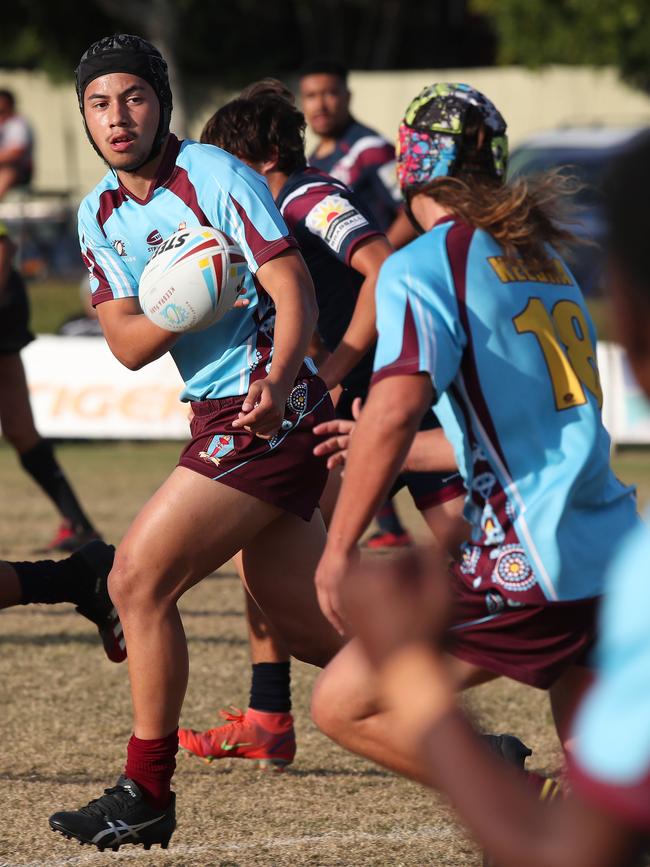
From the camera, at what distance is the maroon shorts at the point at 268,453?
3.83m

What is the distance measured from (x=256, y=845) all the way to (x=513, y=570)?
148cm

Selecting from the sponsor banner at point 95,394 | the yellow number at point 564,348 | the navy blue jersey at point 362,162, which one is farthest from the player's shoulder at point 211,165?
the sponsor banner at point 95,394

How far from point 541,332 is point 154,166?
1.43 meters

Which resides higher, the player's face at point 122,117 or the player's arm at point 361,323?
the player's face at point 122,117

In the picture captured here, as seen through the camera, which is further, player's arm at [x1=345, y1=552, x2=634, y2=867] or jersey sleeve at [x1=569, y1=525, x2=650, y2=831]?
player's arm at [x1=345, y1=552, x2=634, y2=867]

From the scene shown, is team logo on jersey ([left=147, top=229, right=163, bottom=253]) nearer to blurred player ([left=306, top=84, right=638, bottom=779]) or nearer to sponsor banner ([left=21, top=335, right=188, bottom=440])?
blurred player ([left=306, top=84, right=638, bottom=779])

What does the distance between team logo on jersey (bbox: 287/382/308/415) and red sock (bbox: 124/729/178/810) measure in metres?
0.95

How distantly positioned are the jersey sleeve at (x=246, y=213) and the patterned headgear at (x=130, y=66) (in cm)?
21

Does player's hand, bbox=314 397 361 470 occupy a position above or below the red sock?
above

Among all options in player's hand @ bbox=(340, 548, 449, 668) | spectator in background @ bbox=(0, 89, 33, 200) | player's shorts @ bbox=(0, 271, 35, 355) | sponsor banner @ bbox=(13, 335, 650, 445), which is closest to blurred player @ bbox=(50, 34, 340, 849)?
player's hand @ bbox=(340, 548, 449, 668)

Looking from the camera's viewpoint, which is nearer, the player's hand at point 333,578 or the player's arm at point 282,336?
the player's hand at point 333,578

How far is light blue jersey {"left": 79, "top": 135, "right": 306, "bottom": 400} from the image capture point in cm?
389

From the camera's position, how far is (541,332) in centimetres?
302

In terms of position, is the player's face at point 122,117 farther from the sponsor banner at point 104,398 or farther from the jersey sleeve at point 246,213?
the sponsor banner at point 104,398
